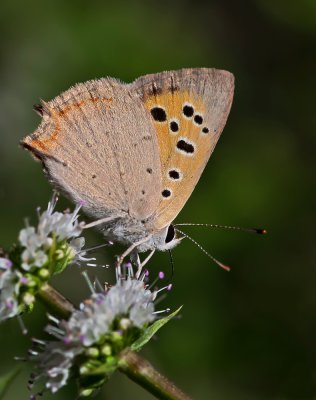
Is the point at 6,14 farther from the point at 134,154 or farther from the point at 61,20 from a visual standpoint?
the point at 134,154

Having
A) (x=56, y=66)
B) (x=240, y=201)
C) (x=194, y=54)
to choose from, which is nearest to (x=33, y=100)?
(x=56, y=66)

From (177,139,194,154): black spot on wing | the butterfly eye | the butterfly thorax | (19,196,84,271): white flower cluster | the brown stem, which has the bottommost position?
the brown stem

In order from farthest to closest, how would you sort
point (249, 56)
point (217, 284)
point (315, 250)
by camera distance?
point (249, 56) < point (315, 250) < point (217, 284)

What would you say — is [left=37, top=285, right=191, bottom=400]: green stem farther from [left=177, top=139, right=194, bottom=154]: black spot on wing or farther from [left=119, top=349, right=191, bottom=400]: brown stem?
[left=177, top=139, right=194, bottom=154]: black spot on wing

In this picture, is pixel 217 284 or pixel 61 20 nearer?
pixel 217 284

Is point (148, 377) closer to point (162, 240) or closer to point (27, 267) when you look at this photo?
point (27, 267)

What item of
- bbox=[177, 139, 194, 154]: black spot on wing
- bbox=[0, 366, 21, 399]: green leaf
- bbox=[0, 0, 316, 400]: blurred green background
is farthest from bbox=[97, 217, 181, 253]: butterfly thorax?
bbox=[0, 0, 316, 400]: blurred green background
